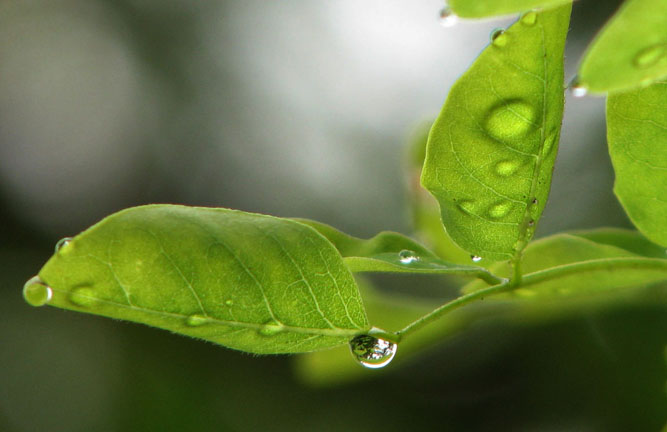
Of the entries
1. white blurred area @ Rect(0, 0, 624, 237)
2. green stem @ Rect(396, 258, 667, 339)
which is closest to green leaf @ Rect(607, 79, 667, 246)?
green stem @ Rect(396, 258, 667, 339)

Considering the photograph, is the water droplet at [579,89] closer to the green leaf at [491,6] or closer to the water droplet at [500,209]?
the green leaf at [491,6]

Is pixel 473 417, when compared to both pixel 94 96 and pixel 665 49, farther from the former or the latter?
pixel 94 96

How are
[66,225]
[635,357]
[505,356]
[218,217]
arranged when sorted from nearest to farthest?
[218,217], [635,357], [505,356], [66,225]

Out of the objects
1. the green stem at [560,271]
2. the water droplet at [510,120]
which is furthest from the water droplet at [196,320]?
the water droplet at [510,120]

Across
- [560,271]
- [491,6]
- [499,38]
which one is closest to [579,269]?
[560,271]

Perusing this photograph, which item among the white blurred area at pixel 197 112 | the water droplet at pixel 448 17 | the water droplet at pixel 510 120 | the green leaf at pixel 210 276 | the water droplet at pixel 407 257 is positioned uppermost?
the white blurred area at pixel 197 112

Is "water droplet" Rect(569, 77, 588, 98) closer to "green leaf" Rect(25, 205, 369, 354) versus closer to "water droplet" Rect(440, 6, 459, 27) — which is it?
"water droplet" Rect(440, 6, 459, 27)

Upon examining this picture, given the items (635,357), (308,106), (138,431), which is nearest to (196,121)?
(308,106)
